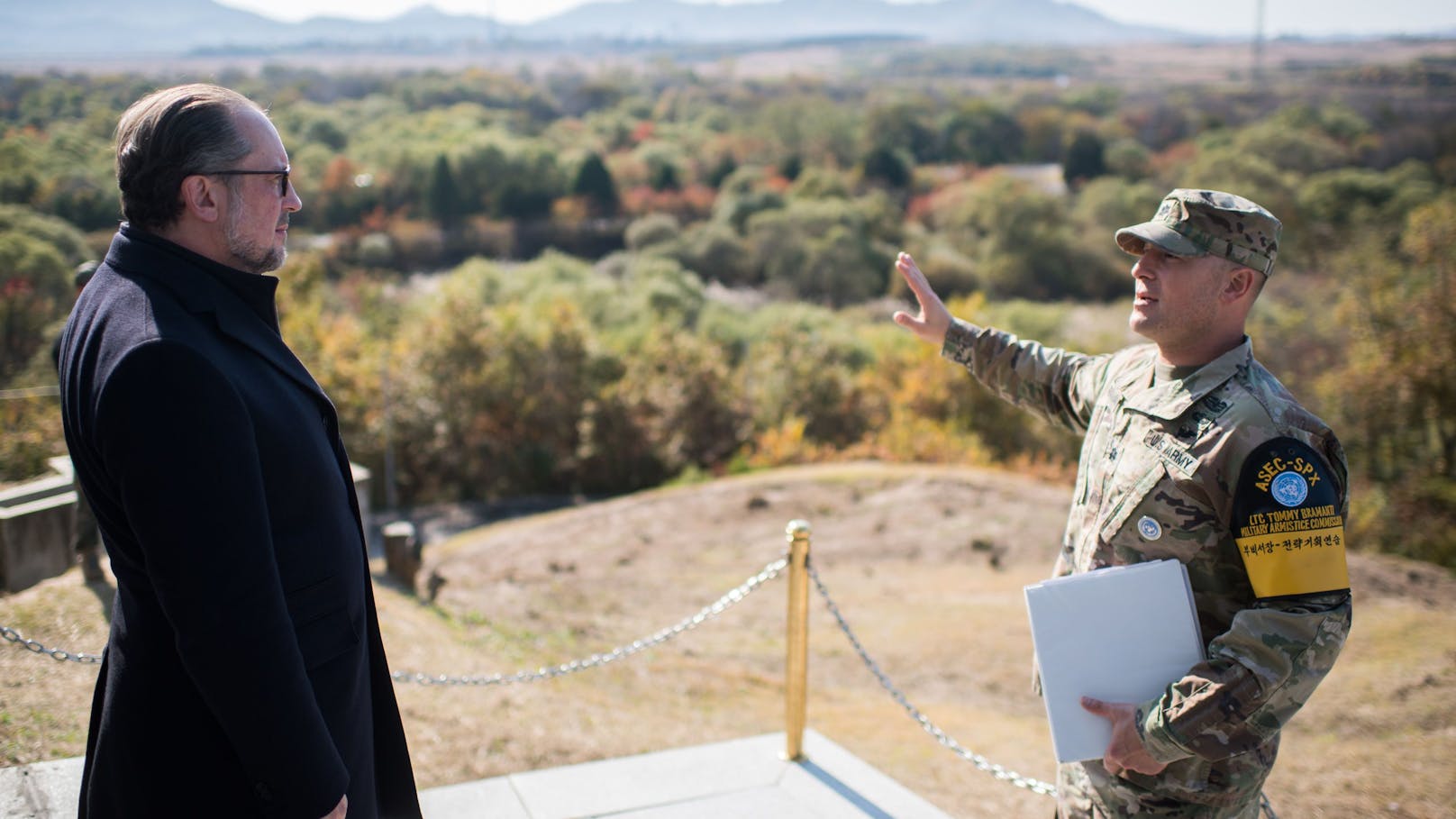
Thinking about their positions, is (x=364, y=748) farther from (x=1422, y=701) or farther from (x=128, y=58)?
(x=128, y=58)

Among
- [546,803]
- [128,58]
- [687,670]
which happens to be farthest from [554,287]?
[546,803]

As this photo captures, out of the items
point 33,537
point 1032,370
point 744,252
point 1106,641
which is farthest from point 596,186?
point 1106,641

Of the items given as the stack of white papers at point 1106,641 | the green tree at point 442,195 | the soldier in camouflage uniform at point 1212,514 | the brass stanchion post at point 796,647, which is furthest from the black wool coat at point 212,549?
the green tree at point 442,195

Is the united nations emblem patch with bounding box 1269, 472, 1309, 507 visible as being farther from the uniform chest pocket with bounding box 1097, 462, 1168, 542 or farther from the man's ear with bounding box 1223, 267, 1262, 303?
the man's ear with bounding box 1223, 267, 1262, 303

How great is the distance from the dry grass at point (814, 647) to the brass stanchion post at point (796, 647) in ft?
4.55

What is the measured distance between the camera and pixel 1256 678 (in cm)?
213

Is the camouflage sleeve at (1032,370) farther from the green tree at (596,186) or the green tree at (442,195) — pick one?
the green tree at (596,186)

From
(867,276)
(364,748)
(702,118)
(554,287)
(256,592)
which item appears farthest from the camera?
(702,118)

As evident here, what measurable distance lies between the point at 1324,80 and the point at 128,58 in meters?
83.9

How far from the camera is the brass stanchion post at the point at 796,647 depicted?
4.29 m

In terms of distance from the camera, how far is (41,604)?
209 inches

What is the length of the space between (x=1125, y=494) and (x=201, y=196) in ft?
6.80

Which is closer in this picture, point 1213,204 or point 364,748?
point 364,748

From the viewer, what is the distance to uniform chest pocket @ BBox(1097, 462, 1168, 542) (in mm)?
2404
